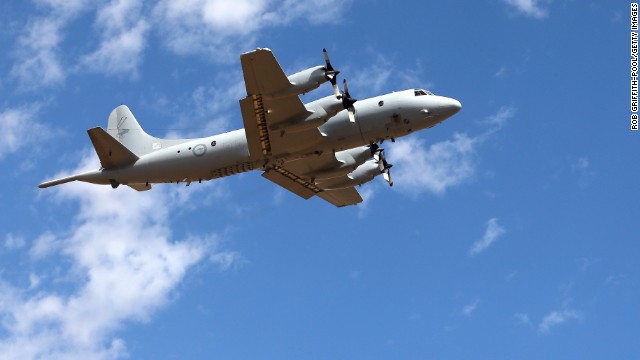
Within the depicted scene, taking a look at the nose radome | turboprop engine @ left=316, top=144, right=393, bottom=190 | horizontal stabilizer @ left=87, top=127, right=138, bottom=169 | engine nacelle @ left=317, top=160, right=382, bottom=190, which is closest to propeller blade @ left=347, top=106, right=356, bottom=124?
the nose radome

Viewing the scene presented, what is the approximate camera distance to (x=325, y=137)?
143 ft

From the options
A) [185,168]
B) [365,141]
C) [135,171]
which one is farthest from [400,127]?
[135,171]

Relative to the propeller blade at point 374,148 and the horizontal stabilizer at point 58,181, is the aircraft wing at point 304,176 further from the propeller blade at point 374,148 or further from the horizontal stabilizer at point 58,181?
the horizontal stabilizer at point 58,181

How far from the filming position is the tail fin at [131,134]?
48.2 metres

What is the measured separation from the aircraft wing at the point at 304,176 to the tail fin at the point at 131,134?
5754 millimetres

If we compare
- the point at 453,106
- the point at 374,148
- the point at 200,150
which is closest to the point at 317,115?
the point at 374,148

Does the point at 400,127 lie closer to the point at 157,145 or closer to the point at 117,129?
the point at 157,145

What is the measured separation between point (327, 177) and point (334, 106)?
22.6 ft

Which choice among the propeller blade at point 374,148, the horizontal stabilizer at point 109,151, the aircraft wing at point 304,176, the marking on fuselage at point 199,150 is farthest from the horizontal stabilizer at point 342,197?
the horizontal stabilizer at point 109,151

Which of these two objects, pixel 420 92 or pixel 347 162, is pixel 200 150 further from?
pixel 420 92

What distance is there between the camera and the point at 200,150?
44844 mm

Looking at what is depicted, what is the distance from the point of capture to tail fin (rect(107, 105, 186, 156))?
4822 cm

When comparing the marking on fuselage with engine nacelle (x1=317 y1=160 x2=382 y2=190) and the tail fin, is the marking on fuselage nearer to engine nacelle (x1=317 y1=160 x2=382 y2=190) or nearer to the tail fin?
the tail fin

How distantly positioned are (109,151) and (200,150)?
4.86 metres
